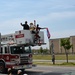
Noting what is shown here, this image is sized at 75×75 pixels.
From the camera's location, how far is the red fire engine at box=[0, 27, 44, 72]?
70.1 ft

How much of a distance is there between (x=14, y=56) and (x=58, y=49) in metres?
106

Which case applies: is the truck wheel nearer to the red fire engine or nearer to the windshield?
the red fire engine

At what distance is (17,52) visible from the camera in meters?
22.1

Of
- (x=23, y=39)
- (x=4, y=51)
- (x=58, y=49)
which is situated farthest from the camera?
(x=58, y=49)

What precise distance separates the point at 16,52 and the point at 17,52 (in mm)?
77

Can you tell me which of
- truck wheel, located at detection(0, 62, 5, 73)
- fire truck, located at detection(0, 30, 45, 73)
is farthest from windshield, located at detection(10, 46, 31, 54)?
truck wheel, located at detection(0, 62, 5, 73)

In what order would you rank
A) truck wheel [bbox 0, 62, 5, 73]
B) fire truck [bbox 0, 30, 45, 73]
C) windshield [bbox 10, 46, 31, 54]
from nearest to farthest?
fire truck [bbox 0, 30, 45, 73]
windshield [bbox 10, 46, 31, 54]
truck wheel [bbox 0, 62, 5, 73]

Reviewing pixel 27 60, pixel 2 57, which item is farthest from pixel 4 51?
pixel 27 60

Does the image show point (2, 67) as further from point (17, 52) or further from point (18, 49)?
point (18, 49)

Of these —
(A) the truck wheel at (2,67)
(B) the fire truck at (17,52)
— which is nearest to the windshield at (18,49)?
(B) the fire truck at (17,52)

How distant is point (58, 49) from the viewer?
126875mm

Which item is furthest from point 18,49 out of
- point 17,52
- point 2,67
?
point 2,67

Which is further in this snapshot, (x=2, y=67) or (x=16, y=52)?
(x=2, y=67)

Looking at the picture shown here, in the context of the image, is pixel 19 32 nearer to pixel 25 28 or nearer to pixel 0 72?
pixel 25 28
